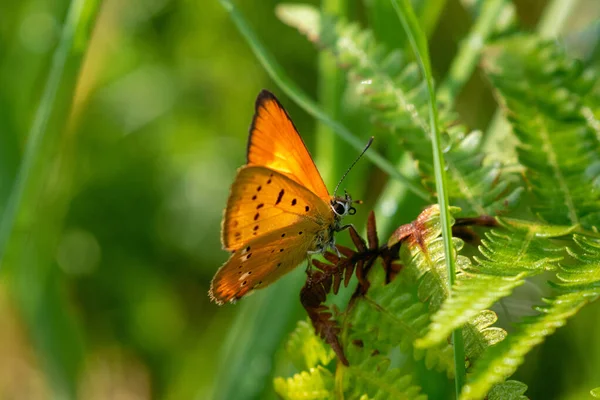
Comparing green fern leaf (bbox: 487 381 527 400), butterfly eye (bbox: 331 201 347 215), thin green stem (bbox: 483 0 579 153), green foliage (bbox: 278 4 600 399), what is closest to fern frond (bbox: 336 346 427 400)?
green foliage (bbox: 278 4 600 399)

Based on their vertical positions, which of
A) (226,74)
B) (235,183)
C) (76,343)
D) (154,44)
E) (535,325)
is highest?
(154,44)

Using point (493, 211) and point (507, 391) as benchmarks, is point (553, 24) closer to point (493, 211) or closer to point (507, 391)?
point (493, 211)

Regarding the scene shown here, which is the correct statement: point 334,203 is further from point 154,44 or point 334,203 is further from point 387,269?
point 154,44

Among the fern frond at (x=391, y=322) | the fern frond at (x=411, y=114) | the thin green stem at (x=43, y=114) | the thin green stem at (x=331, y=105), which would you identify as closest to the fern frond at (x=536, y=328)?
the fern frond at (x=391, y=322)

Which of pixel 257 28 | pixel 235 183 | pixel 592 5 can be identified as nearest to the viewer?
pixel 235 183

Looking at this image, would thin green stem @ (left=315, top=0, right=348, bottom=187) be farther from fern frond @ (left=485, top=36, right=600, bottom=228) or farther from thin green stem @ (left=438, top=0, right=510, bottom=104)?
fern frond @ (left=485, top=36, right=600, bottom=228)

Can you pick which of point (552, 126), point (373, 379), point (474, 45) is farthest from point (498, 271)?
point (474, 45)

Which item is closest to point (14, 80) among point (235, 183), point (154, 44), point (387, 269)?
point (154, 44)

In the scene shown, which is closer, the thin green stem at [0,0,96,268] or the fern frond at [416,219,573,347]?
the fern frond at [416,219,573,347]
